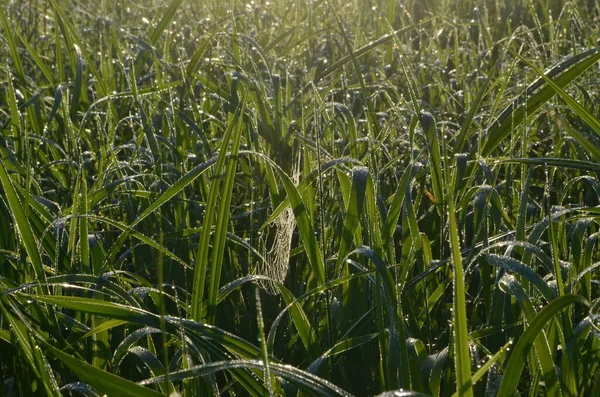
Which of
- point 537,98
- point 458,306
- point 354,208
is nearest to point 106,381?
point 458,306

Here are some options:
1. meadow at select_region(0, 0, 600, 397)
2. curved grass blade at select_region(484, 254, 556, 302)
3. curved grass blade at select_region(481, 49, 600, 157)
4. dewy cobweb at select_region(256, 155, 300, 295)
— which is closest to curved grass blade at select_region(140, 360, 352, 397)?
meadow at select_region(0, 0, 600, 397)

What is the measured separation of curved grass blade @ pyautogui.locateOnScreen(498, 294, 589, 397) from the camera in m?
0.88

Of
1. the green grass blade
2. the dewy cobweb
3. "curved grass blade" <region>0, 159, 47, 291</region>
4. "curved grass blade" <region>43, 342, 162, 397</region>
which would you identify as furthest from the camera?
the dewy cobweb

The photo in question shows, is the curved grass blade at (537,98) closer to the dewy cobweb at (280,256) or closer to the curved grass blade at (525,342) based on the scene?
the dewy cobweb at (280,256)

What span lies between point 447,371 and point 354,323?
0.58 feet

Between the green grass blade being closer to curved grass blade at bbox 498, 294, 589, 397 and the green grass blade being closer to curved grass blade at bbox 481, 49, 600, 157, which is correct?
curved grass blade at bbox 498, 294, 589, 397

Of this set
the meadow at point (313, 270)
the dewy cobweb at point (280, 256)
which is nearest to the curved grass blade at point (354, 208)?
the meadow at point (313, 270)

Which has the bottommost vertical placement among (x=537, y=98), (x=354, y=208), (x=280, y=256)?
(x=280, y=256)

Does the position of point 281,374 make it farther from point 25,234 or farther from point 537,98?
point 537,98

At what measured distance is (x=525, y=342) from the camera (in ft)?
3.03

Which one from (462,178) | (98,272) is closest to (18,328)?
(98,272)

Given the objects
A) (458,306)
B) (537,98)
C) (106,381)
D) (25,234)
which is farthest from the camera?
(537,98)

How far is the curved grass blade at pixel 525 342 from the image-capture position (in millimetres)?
880

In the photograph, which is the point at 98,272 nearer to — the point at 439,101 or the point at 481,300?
the point at 481,300
